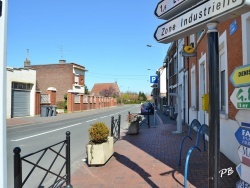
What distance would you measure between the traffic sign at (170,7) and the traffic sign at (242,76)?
100 cm

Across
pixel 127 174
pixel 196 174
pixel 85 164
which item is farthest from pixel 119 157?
pixel 196 174

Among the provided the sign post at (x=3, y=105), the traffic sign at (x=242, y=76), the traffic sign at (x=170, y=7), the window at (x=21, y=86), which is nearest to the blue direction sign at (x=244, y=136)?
the traffic sign at (x=242, y=76)

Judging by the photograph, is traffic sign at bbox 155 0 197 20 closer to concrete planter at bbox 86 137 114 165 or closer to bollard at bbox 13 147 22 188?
bollard at bbox 13 147 22 188

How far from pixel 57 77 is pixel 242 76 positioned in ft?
172

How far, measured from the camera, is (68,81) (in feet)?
172

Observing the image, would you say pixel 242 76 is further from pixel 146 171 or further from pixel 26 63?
pixel 26 63

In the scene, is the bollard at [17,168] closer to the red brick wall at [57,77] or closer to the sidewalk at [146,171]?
the sidewalk at [146,171]

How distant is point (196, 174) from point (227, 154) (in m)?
1.82

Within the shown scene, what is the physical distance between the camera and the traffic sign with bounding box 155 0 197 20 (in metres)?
3.21

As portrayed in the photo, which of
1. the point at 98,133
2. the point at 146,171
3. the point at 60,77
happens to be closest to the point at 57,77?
the point at 60,77

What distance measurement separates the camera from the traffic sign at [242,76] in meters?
3.22

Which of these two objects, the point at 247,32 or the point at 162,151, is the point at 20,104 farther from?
the point at 247,32

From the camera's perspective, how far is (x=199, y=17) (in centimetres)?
299

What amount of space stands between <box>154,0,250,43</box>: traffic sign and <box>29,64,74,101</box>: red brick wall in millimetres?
49896
